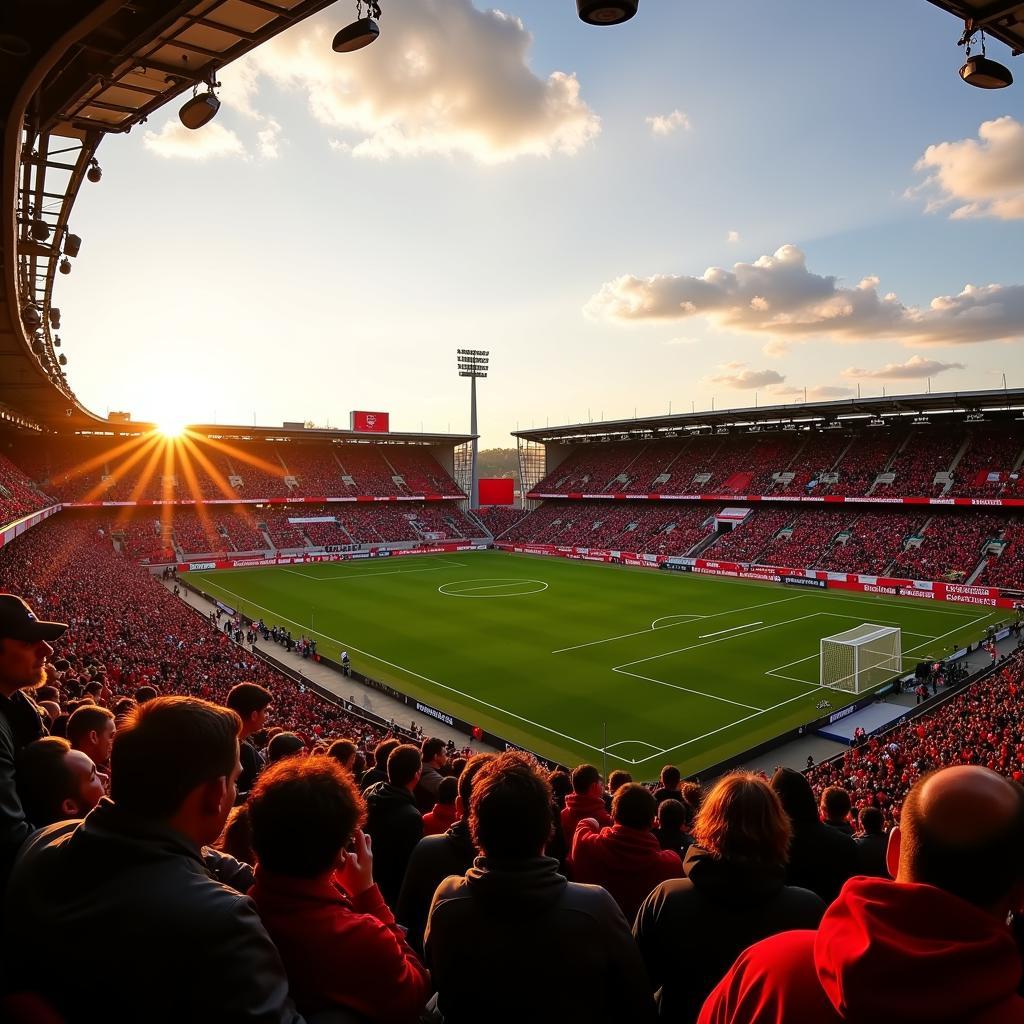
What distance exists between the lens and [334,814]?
2.65 meters

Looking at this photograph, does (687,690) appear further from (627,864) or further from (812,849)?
(627,864)

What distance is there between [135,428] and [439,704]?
4653 centimetres

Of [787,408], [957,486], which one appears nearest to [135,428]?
[787,408]

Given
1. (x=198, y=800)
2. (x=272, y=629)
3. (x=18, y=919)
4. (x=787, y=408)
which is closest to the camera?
(x=18, y=919)

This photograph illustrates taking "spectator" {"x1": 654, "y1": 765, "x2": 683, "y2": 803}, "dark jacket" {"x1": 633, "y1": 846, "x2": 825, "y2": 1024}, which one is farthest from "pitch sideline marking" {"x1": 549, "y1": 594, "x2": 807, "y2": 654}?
"dark jacket" {"x1": 633, "y1": 846, "x2": 825, "y2": 1024}

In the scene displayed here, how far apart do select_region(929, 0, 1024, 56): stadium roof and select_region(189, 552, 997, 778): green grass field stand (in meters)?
18.9

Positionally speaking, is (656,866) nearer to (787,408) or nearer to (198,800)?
(198,800)

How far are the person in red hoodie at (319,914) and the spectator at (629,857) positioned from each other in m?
2.44

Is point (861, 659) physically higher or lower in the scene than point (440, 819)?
lower

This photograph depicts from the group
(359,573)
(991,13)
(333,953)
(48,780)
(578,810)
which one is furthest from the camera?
(359,573)

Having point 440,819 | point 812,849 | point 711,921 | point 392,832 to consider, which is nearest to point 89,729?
point 392,832

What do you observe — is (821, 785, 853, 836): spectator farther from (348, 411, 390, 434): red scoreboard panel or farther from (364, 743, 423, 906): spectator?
(348, 411, 390, 434): red scoreboard panel

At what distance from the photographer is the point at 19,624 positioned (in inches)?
176

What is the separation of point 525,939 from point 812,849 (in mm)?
3488
